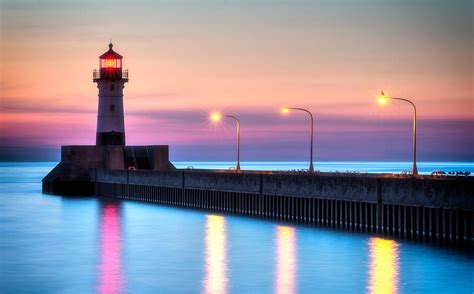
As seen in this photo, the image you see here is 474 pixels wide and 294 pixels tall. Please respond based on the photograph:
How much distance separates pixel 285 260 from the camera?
122ft

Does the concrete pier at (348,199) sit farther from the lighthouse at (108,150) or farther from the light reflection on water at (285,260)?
the lighthouse at (108,150)

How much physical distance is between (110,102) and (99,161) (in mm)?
5648

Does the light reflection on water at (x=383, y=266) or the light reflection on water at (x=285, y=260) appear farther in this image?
the light reflection on water at (x=285, y=260)

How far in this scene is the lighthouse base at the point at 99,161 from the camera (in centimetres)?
7794

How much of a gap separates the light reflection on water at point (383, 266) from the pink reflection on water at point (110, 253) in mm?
8835

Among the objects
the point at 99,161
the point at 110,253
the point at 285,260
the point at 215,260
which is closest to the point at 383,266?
the point at 285,260

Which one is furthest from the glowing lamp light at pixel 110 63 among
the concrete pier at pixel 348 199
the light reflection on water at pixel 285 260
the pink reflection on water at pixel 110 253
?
the light reflection on water at pixel 285 260

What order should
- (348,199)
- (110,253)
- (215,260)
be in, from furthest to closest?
(348,199) < (110,253) < (215,260)

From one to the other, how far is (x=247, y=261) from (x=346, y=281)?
6.04 meters

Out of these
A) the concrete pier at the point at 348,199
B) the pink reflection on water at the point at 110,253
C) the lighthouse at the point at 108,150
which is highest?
the lighthouse at the point at 108,150

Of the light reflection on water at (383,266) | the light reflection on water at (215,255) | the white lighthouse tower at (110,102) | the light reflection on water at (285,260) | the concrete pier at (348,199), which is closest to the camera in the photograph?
the light reflection on water at (383,266)

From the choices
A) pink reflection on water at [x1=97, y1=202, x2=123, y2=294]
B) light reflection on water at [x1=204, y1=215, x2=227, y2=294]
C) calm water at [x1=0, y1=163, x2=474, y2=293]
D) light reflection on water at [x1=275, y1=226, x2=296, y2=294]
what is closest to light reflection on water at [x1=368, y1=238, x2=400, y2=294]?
calm water at [x1=0, y1=163, x2=474, y2=293]

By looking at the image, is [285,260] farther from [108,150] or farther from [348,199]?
[108,150]

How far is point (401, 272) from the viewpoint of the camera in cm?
3344
